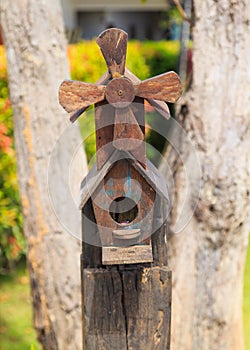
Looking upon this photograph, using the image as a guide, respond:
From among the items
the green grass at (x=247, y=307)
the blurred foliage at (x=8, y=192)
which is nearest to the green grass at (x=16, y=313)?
the blurred foliage at (x=8, y=192)

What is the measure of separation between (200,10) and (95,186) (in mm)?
1529

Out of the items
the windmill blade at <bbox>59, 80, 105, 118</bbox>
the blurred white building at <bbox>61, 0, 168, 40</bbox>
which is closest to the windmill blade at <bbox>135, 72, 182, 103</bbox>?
the windmill blade at <bbox>59, 80, 105, 118</bbox>

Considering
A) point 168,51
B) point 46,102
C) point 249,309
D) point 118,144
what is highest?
point 168,51

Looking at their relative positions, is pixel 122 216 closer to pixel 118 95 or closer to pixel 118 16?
pixel 118 95

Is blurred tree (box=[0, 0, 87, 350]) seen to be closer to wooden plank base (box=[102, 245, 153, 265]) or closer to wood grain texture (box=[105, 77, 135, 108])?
wooden plank base (box=[102, 245, 153, 265])

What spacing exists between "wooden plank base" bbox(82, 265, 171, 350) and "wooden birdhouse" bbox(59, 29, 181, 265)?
0.32ft

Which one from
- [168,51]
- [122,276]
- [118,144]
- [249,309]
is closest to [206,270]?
[122,276]

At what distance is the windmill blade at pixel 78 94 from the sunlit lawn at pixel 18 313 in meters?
3.42

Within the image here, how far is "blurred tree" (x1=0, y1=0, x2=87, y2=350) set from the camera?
2959 mm

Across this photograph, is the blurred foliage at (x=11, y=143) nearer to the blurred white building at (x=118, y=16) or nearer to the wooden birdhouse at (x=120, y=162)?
the wooden birdhouse at (x=120, y=162)

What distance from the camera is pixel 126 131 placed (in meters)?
1.59

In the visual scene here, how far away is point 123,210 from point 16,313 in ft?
12.9

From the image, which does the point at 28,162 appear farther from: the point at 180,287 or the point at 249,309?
the point at 249,309

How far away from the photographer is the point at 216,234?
9.52 ft
